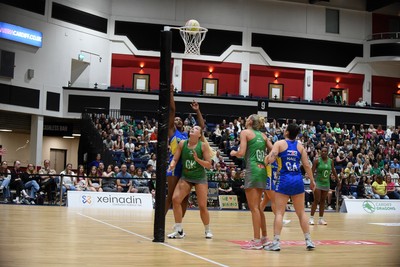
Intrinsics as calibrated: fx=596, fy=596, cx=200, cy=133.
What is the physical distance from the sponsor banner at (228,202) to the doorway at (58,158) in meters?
19.2

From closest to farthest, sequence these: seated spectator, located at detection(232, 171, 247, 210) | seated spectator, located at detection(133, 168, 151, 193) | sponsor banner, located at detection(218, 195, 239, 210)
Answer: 1. seated spectator, located at detection(133, 168, 151, 193)
2. sponsor banner, located at detection(218, 195, 239, 210)
3. seated spectator, located at detection(232, 171, 247, 210)

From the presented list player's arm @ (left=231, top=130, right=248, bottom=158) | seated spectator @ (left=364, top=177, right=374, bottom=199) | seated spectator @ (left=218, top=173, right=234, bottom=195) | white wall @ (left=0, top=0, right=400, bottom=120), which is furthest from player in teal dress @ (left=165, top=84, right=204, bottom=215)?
white wall @ (left=0, top=0, right=400, bottom=120)

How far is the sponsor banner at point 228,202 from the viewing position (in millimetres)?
22688

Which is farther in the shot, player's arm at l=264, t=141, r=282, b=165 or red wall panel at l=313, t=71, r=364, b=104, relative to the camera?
red wall panel at l=313, t=71, r=364, b=104

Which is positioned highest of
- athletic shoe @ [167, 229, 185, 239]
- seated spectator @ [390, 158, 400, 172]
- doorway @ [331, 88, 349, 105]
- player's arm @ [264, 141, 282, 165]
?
doorway @ [331, 88, 349, 105]

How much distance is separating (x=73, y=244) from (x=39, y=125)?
26.5 metres

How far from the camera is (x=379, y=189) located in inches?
995

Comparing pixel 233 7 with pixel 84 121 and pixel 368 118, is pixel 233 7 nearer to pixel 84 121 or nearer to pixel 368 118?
pixel 368 118

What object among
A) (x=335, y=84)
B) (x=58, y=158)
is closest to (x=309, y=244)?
(x=58, y=158)

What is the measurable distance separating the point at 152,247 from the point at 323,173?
818 centimetres

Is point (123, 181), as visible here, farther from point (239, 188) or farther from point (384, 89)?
point (384, 89)

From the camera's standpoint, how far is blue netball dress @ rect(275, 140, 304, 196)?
9.52 meters

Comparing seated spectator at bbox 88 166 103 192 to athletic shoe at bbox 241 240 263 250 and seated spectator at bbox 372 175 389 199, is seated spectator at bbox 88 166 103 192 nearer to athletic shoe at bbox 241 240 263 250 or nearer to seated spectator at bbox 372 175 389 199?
seated spectator at bbox 372 175 389 199

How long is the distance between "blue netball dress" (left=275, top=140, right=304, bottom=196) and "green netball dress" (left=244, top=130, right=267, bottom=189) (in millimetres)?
438
